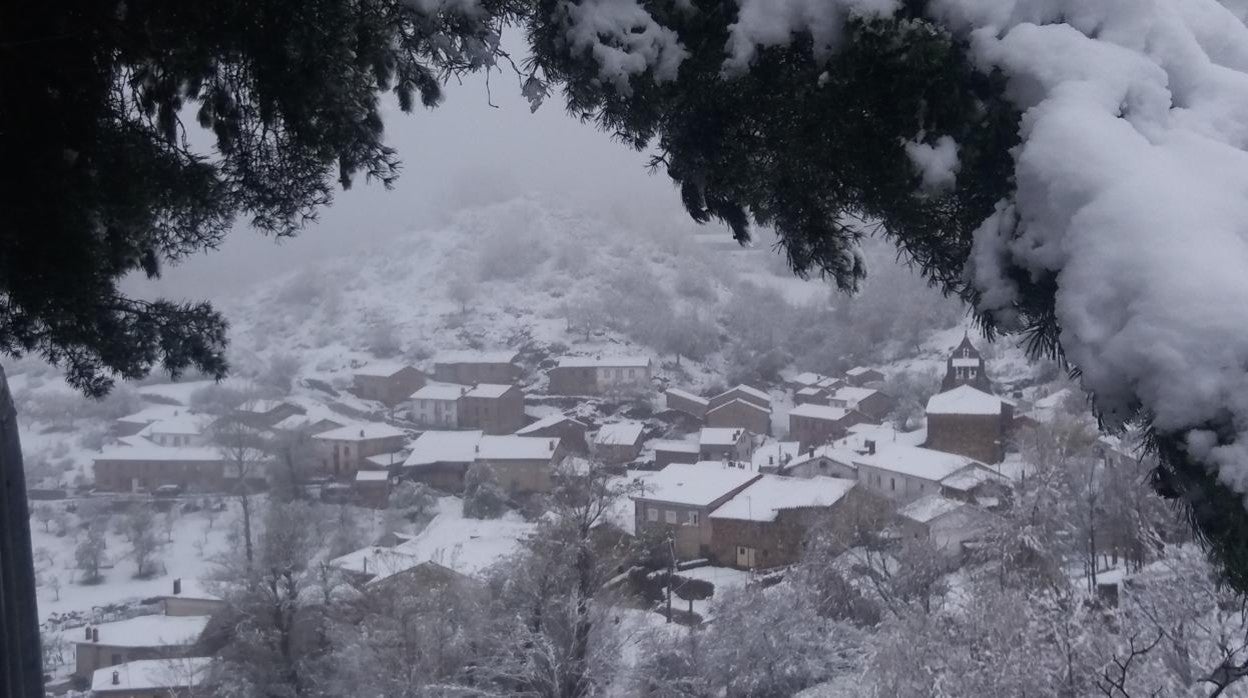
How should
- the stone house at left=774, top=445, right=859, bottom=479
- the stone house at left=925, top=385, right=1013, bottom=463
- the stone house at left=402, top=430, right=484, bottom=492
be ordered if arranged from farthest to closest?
the stone house at left=402, top=430, right=484, bottom=492
the stone house at left=925, top=385, right=1013, bottom=463
the stone house at left=774, top=445, right=859, bottom=479

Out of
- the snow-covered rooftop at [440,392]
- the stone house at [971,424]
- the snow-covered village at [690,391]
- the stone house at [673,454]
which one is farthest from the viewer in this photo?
the snow-covered rooftop at [440,392]

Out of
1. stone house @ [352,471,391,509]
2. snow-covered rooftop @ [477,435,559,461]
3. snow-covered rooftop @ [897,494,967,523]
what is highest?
snow-covered rooftop @ [477,435,559,461]

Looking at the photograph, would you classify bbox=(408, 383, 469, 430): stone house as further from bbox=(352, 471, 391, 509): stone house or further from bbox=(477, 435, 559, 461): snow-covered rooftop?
bbox=(352, 471, 391, 509): stone house

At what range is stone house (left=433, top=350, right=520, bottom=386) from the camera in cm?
2252

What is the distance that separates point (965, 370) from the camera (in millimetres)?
17328

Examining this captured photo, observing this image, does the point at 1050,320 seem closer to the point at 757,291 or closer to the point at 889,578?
the point at 889,578

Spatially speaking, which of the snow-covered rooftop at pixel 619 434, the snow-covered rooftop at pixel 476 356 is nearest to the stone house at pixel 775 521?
the snow-covered rooftop at pixel 619 434

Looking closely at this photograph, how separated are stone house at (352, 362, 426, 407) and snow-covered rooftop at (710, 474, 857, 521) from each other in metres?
12.5

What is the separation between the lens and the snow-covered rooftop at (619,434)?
1567 cm

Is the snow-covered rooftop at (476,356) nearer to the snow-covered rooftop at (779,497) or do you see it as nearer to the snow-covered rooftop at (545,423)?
the snow-covered rooftop at (545,423)

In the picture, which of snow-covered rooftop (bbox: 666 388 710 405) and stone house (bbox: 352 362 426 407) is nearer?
snow-covered rooftop (bbox: 666 388 710 405)

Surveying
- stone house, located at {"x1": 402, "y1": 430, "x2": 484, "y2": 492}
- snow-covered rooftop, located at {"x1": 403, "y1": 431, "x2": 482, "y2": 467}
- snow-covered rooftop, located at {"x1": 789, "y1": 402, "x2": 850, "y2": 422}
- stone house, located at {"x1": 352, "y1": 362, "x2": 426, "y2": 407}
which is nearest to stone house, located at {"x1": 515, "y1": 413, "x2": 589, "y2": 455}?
snow-covered rooftop, located at {"x1": 403, "y1": 431, "x2": 482, "y2": 467}

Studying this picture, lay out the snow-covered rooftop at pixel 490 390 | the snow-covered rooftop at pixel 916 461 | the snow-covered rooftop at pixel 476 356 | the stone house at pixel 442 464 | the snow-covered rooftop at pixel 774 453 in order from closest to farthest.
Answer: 1. the snow-covered rooftop at pixel 916 461
2. the snow-covered rooftop at pixel 774 453
3. the stone house at pixel 442 464
4. the snow-covered rooftop at pixel 490 390
5. the snow-covered rooftop at pixel 476 356

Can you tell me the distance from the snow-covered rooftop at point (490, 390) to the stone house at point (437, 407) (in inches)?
8.7
